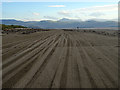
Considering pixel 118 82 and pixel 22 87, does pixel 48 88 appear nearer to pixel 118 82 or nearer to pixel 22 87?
pixel 22 87

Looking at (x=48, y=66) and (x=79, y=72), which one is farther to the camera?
(x=48, y=66)

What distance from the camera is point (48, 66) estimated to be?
7195mm

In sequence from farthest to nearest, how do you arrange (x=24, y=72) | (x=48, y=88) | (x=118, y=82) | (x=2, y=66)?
(x=2, y=66), (x=24, y=72), (x=118, y=82), (x=48, y=88)

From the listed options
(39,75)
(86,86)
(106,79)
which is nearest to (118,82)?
(106,79)

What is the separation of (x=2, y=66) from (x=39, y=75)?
2510 millimetres

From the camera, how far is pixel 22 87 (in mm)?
4852

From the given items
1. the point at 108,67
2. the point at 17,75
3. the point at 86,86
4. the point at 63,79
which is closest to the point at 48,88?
the point at 63,79

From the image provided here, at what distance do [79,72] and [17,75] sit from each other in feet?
8.67

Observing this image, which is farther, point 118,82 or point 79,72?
point 79,72

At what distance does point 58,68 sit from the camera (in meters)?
6.86

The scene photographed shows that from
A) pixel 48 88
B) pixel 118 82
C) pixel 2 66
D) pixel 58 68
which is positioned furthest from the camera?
pixel 2 66

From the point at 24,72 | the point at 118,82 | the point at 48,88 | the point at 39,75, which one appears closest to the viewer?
the point at 48,88

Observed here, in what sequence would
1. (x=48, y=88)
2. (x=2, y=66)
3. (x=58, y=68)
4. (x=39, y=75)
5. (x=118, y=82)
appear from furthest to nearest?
(x=2, y=66)
(x=58, y=68)
(x=39, y=75)
(x=118, y=82)
(x=48, y=88)

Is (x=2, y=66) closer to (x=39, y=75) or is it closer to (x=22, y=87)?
(x=39, y=75)
